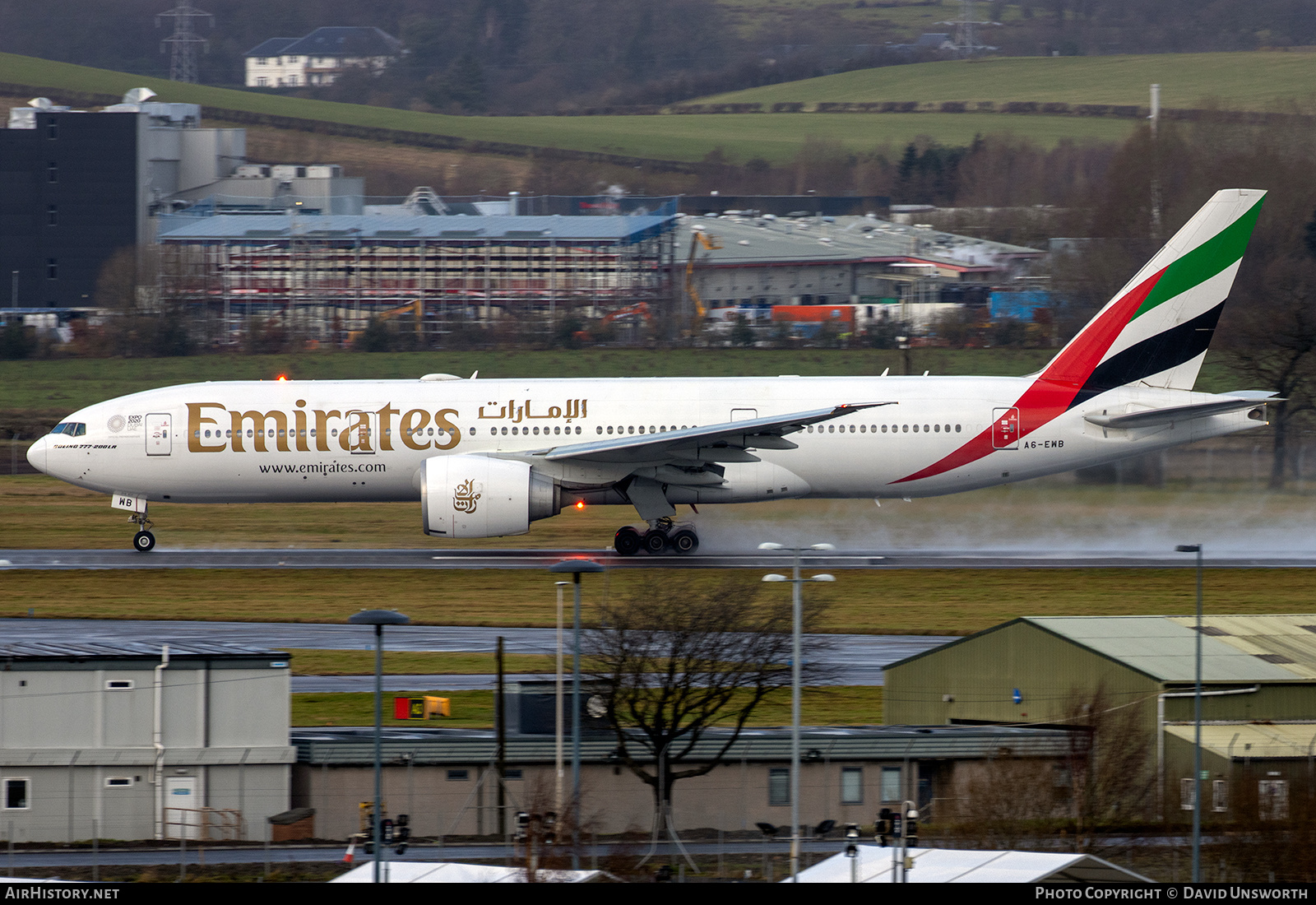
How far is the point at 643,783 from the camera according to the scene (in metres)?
23.4

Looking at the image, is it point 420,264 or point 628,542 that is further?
point 420,264

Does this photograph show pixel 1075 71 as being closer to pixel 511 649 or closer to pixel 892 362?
pixel 892 362

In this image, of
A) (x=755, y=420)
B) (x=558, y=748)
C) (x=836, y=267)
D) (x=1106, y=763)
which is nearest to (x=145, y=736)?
(x=558, y=748)

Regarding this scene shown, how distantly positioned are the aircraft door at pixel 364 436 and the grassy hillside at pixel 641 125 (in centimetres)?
10709

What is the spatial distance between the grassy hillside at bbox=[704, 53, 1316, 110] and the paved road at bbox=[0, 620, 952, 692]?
108958 mm

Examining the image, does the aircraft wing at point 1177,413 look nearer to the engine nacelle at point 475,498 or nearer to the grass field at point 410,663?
the engine nacelle at point 475,498

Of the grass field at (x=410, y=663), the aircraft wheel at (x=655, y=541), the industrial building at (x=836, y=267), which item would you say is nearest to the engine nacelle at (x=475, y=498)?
the aircraft wheel at (x=655, y=541)

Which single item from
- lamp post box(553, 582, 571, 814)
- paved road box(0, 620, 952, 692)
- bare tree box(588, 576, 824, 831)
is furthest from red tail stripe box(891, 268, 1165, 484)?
lamp post box(553, 582, 571, 814)

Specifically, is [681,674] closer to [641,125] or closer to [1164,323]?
[1164,323]

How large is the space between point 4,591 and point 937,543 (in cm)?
2376

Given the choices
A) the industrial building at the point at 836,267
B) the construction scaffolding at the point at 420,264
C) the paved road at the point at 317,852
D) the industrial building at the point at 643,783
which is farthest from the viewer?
the industrial building at the point at 836,267

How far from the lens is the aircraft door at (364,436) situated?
37.3 m

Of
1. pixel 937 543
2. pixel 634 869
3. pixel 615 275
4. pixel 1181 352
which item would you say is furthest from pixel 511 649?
pixel 615 275

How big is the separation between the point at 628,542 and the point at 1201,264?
16.1 m
